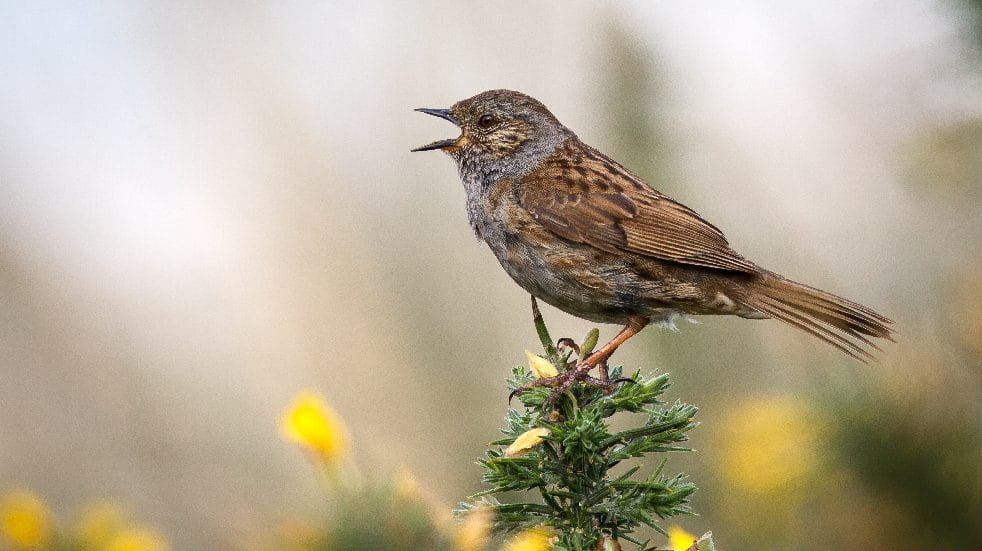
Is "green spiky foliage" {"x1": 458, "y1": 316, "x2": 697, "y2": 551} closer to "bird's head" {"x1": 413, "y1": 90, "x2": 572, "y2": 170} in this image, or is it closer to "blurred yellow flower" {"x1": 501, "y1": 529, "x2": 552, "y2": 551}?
"blurred yellow flower" {"x1": 501, "y1": 529, "x2": 552, "y2": 551}

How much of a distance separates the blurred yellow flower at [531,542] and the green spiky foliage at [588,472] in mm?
17

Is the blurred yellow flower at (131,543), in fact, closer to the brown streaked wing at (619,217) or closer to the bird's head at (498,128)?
the brown streaked wing at (619,217)

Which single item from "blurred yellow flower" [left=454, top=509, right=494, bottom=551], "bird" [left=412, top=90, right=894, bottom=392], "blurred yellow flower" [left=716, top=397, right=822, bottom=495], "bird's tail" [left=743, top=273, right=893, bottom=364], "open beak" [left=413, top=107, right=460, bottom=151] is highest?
"open beak" [left=413, top=107, right=460, bottom=151]

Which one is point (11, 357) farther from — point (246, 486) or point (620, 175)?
point (620, 175)

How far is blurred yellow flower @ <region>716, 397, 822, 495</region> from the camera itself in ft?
9.45

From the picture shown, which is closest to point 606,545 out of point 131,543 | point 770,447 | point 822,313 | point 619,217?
point 131,543

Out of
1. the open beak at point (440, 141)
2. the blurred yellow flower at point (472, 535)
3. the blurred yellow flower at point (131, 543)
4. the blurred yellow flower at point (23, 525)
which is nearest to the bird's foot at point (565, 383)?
the blurred yellow flower at point (472, 535)

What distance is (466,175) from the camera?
482 cm

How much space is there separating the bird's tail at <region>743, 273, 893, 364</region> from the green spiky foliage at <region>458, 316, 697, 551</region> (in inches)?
66.7

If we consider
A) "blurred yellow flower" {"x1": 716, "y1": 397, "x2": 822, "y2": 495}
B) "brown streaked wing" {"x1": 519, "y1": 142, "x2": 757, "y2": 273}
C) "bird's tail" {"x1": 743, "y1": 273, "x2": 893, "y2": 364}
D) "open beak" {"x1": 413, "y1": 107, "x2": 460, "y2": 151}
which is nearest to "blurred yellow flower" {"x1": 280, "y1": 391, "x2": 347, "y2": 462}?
"blurred yellow flower" {"x1": 716, "y1": 397, "x2": 822, "y2": 495}

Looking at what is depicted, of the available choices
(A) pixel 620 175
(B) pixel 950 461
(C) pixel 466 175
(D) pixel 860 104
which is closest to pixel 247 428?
(C) pixel 466 175

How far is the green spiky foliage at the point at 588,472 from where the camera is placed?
1809 mm

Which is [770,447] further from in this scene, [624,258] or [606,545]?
[606,545]

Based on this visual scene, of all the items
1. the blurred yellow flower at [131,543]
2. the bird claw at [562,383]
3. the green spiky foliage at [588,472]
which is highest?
the bird claw at [562,383]
